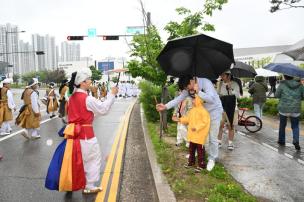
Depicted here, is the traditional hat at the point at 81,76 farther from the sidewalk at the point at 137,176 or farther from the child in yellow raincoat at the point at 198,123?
the child in yellow raincoat at the point at 198,123

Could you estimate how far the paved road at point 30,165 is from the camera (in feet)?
17.7

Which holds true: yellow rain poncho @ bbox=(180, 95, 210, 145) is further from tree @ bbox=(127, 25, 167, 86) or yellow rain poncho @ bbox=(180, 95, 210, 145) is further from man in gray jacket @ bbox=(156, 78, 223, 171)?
tree @ bbox=(127, 25, 167, 86)

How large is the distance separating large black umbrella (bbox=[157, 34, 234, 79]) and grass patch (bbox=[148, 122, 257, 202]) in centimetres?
165

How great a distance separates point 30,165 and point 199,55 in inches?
155

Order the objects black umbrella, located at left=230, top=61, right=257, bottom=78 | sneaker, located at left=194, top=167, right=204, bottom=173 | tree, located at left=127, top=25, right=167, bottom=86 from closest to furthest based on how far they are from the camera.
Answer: sneaker, located at left=194, top=167, right=204, bottom=173 → tree, located at left=127, top=25, right=167, bottom=86 → black umbrella, located at left=230, top=61, right=257, bottom=78

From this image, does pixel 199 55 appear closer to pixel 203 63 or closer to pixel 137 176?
pixel 203 63

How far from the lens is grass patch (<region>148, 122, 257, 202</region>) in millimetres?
5047

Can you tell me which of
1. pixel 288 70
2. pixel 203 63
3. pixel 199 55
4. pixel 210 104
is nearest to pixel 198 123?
pixel 210 104

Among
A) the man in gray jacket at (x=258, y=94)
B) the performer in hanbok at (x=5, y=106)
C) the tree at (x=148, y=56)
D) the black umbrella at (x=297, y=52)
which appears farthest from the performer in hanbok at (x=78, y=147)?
the man in gray jacket at (x=258, y=94)

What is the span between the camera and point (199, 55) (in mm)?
6207

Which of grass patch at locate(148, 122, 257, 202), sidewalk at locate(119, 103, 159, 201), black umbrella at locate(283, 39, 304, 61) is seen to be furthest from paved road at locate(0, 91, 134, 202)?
black umbrella at locate(283, 39, 304, 61)

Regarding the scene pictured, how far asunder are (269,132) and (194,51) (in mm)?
6547

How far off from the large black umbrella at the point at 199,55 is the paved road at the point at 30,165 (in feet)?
8.31

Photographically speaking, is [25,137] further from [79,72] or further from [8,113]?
[79,72]
